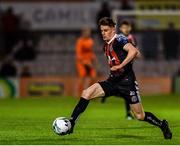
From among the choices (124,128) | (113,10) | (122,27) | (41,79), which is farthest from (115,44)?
(113,10)

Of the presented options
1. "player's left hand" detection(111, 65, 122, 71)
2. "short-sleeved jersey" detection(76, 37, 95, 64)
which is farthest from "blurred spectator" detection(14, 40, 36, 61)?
"player's left hand" detection(111, 65, 122, 71)

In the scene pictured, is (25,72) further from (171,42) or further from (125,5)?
(171,42)

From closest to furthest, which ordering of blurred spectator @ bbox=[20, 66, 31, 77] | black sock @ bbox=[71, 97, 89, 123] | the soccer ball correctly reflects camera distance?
1. the soccer ball
2. black sock @ bbox=[71, 97, 89, 123]
3. blurred spectator @ bbox=[20, 66, 31, 77]

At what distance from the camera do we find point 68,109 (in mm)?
20297

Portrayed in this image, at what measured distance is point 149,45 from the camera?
97.7 ft

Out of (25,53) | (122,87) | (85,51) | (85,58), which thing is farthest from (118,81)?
(25,53)

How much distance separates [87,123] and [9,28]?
15.6 m

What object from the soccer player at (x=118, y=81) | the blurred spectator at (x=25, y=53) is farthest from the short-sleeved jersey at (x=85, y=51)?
the soccer player at (x=118, y=81)

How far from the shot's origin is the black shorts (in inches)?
462

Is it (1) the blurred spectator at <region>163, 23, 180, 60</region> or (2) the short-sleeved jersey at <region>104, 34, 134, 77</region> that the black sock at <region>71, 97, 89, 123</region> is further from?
(1) the blurred spectator at <region>163, 23, 180, 60</region>

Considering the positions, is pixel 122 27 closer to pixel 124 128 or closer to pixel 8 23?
pixel 124 128

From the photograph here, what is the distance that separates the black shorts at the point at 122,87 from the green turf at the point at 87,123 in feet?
2.35

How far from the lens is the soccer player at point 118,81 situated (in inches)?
457

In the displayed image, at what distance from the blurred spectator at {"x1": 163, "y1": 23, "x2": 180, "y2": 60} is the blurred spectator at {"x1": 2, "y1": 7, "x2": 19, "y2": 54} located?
617 cm
